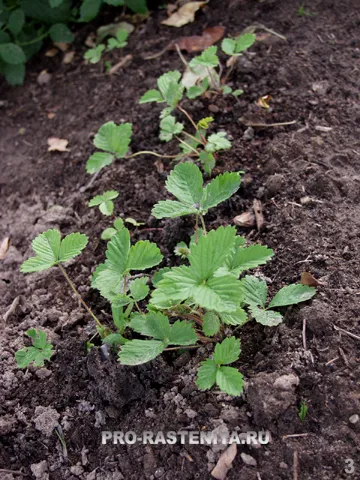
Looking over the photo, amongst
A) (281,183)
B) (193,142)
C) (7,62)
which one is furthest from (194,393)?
(7,62)

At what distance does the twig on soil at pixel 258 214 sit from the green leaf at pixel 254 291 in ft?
1.03

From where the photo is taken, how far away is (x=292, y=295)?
1659 millimetres

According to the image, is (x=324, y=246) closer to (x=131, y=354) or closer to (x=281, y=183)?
(x=281, y=183)

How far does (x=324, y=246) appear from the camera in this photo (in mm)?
1808

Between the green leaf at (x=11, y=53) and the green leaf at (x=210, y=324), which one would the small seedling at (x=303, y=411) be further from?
the green leaf at (x=11, y=53)

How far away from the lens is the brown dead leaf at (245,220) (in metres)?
1.99

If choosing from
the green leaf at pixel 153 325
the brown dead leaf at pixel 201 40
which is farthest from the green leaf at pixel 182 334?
the brown dead leaf at pixel 201 40

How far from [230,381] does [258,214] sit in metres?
0.73

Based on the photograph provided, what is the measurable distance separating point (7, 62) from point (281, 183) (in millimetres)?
1731

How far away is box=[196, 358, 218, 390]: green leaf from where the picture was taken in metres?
1.49

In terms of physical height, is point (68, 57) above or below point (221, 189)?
below

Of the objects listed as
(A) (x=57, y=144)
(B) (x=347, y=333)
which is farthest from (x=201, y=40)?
Result: (B) (x=347, y=333)

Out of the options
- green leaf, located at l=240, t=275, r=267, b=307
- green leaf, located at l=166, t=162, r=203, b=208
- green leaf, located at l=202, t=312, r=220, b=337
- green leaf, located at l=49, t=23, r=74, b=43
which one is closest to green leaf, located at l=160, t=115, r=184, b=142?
green leaf, located at l=166, t=162, r=203, b=208

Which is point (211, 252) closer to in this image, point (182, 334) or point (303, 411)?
point (182, 334)
